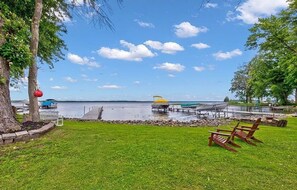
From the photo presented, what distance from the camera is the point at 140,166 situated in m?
4.63

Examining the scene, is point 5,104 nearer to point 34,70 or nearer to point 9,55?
point 9,55

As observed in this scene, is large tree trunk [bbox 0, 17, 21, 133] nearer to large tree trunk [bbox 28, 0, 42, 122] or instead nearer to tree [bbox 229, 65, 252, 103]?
large tree trunk [bbox 28, 0, 42, 122]

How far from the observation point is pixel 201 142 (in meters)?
7.11

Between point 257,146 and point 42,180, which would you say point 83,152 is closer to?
point 42,180

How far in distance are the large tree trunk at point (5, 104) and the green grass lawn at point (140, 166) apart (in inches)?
43.2

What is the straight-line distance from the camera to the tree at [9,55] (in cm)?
695

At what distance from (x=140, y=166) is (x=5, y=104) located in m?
4.97

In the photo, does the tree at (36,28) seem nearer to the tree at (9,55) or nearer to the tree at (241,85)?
the tree at (9,55)

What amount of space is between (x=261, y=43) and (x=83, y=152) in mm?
24815

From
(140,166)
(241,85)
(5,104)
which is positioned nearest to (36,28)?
(5,104)

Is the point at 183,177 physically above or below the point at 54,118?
below

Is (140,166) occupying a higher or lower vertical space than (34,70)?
lower

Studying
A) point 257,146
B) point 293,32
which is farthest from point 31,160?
point 293,32

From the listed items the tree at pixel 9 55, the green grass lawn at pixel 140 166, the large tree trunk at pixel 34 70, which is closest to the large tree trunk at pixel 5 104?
the tree at pixel 9 55
